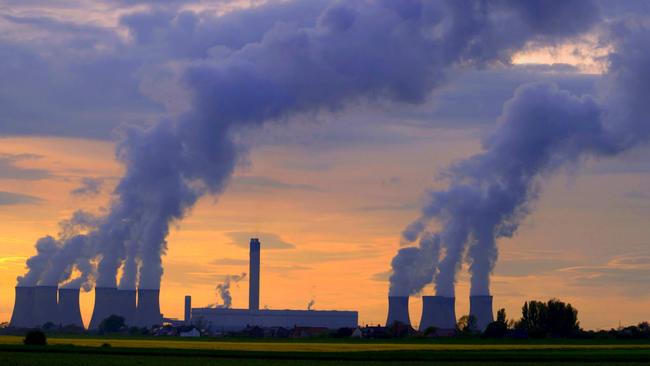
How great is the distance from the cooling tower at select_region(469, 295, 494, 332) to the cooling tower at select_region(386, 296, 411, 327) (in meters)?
12.8

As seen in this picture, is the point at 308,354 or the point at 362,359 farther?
the point at 308,354

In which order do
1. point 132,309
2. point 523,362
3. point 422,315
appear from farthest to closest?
1. point 132,309
2. point 422,315
3. point 523,362

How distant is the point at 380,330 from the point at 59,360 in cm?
10355

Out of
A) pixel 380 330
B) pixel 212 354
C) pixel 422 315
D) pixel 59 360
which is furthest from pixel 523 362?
pixel 422 315

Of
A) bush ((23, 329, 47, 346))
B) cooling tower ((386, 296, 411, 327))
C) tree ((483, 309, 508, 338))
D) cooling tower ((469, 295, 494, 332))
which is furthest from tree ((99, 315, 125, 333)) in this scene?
bush ((23, 329, 47, 346))

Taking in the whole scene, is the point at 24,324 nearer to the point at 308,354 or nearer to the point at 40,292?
the point at 40,292

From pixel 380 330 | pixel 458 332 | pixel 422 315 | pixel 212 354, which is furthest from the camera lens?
pixel 422 315

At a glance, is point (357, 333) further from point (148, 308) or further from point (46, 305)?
point (46, 305)

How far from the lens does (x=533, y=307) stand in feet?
543

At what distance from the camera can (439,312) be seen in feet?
570

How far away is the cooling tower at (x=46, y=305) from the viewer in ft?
593

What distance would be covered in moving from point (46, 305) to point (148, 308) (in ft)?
51.8

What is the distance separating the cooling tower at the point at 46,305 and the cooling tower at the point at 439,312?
56459 mm

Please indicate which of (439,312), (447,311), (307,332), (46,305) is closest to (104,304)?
(46,305)
